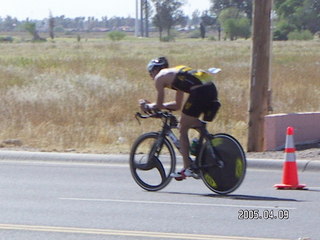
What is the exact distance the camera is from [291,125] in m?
12.5

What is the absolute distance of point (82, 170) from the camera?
10906 mm

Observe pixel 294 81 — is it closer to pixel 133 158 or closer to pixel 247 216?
pixel 133 158

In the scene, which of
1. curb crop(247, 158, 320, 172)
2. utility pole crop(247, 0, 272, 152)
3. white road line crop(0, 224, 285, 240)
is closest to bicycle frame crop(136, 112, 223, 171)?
white road line crop(0, 224, 285, 240)

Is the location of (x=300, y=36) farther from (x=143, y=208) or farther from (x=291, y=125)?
(x=143, y=208)

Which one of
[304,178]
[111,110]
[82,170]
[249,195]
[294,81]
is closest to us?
[249,195]

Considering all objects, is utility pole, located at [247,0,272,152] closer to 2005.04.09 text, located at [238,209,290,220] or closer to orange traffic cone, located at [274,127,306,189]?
orange traffic cone, located at [274,127,306,189]

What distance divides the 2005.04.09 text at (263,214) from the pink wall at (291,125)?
4.45m

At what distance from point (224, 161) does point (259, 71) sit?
364cm

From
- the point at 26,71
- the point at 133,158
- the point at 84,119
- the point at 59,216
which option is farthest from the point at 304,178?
the point at 26,71

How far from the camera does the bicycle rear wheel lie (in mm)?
8508

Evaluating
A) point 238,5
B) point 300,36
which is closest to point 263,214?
point 300,36

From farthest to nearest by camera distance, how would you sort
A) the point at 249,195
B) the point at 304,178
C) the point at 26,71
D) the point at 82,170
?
the point at 26,71 < the point at 82,170 < the point at 304,178 < the point at 249,195

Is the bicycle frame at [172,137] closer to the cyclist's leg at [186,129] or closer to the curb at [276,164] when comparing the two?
the cyclist's leg at [186,129]

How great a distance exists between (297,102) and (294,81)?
4504 millimetres
